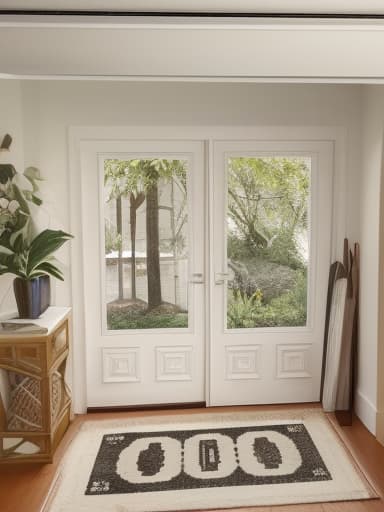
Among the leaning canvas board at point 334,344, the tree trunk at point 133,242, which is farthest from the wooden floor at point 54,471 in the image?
the tree trunk at point 133,242

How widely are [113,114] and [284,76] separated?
7.97ft

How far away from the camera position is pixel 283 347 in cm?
355

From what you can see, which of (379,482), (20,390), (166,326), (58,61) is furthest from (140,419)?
(58,61)

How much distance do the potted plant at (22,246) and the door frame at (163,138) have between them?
50cm

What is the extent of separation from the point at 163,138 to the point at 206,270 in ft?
3.16

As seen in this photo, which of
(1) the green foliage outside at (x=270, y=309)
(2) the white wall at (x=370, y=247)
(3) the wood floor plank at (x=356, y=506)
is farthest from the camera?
(1) the green foliage outside at (x=270, y=309)

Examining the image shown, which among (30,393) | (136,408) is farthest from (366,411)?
(30,393)

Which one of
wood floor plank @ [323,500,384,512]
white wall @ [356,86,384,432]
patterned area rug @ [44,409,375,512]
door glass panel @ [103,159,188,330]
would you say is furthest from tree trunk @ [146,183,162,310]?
wood floor plank @ [323,500,384,512]

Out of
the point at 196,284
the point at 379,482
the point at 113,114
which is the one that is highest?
the point at 113,114

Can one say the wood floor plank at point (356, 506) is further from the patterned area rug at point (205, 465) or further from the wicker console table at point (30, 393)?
the wicker console table at point (30, 393)

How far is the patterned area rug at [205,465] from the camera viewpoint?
7.99 ft

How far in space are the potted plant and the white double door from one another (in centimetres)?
58

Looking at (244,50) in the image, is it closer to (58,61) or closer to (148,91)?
(58,61)

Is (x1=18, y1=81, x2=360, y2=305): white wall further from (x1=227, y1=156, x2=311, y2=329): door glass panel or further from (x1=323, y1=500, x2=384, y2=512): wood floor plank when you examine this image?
(x1=323, y1=500, x2=384, y2=512): wood floor plank
